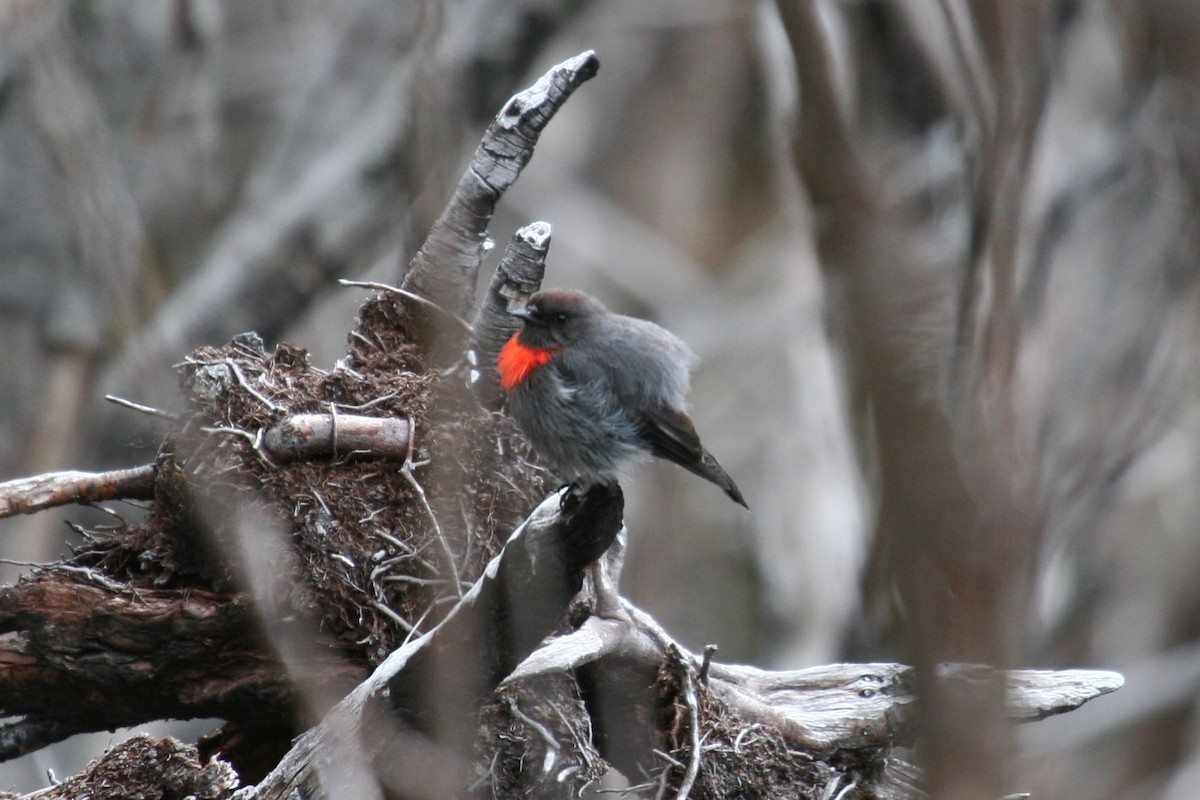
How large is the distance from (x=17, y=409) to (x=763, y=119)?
44.9 feet

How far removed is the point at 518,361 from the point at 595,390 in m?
0.33

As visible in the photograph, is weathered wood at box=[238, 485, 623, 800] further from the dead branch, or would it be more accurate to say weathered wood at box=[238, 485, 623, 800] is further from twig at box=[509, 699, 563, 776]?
the dead branch

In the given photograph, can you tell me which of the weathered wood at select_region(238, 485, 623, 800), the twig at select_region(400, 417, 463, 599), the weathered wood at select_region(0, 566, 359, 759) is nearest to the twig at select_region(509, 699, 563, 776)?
the weathered wood at select_region(238, 485, 623, 800)

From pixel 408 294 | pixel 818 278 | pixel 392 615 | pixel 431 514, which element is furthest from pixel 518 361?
pixel 818 278

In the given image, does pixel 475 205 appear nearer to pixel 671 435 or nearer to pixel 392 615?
pixel 671 435

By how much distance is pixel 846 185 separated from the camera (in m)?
1.72

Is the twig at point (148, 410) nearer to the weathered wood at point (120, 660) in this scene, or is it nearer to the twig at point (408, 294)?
the weathered wood at point (120, 660)

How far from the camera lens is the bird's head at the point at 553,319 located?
5000 millimetres

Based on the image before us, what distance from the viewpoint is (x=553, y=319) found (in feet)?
16.5

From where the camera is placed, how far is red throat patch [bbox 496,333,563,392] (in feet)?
15.8

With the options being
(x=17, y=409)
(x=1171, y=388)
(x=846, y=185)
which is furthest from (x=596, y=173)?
(x=846, y=185)

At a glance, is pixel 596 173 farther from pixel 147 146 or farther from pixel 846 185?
pixel 846 185

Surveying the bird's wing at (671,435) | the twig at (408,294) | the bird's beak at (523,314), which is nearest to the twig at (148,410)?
the twig at (408,294)

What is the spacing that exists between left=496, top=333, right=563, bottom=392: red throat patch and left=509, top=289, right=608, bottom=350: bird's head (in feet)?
0.12
